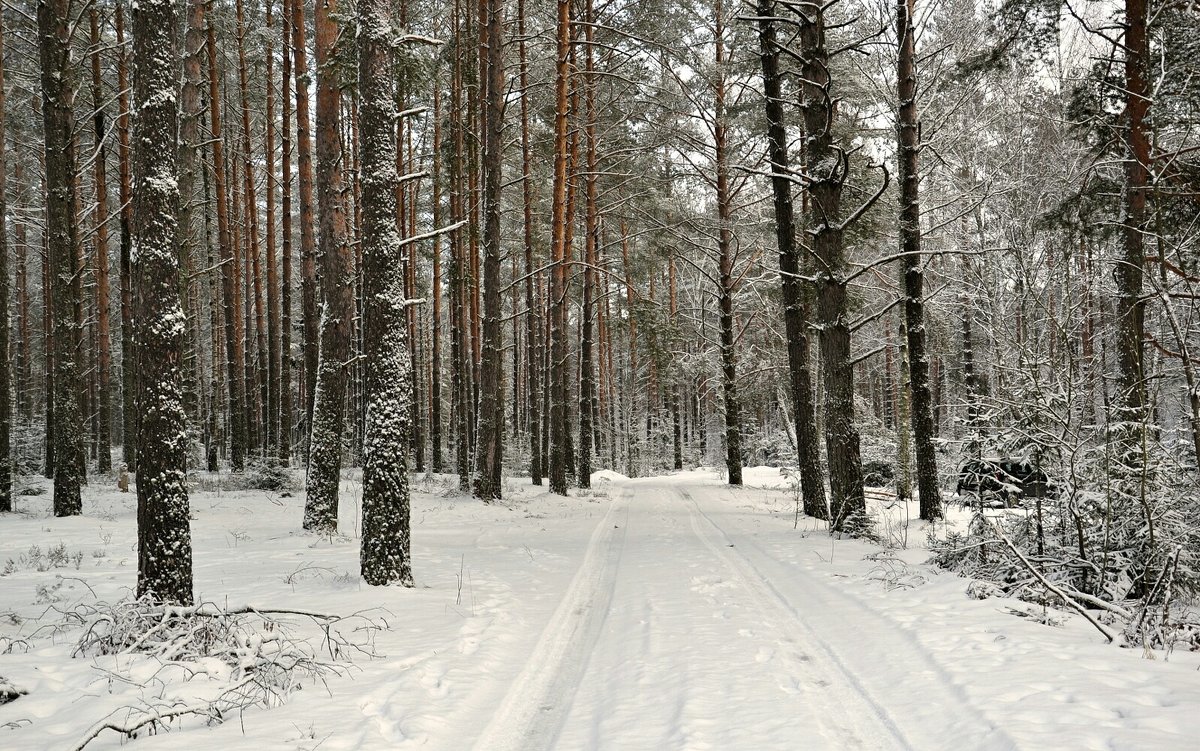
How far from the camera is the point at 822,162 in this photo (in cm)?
1049

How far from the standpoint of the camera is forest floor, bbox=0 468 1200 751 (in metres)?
3.71

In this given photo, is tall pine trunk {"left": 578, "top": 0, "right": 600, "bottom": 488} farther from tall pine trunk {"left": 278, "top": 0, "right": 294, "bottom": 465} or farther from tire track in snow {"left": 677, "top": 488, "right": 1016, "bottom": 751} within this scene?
tire track in snow {"left": 677, "top": 488, "right": 1016, "bottom": 751}

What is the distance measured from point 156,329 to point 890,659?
640cm

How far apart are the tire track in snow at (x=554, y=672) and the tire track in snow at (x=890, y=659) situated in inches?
71.4

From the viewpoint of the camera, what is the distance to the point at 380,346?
737 centimetres

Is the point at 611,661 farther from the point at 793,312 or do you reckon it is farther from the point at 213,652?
the point at 793,312

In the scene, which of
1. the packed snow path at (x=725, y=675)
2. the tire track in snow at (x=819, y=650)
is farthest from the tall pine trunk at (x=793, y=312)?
the packed snow path at (x=725, y=675)

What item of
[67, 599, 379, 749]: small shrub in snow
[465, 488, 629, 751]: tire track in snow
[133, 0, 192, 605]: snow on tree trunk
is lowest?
[465, 488, 629, 751]: tire track in snow

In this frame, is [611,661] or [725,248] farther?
[725,248]

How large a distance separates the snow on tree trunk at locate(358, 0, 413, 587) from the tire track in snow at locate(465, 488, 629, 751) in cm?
214

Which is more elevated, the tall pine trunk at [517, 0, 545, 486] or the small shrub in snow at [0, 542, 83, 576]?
the tall pine trunk at [517, 0, 545, 486]

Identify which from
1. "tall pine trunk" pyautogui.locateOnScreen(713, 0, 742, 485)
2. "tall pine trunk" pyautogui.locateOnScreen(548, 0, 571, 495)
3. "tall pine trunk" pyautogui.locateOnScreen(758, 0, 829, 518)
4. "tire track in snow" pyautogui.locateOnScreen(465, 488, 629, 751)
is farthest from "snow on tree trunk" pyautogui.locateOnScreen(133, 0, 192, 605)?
"tall pine trunk" pyautogui.locateOnScreen(713, 0, 742, 485)

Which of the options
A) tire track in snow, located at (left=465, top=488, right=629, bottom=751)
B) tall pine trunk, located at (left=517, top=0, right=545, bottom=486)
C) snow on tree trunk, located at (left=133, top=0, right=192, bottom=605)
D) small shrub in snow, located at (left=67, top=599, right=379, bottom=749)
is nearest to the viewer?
tire track in snow, located at (left=465, top=488, right=629, bottom=751)

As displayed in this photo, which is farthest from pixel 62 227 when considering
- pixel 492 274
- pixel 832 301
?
pixel 832 301
